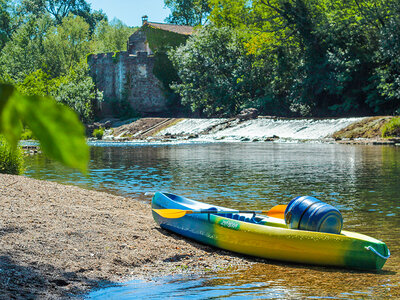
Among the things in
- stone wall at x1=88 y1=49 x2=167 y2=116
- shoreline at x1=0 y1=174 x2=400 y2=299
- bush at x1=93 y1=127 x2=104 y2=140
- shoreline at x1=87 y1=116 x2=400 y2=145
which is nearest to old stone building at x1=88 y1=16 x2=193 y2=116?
stone wall at x1=88 y1=49 x2=167 y2=116

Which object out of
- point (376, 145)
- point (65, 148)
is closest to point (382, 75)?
point (376, 145)

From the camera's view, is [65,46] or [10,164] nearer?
[10,164]

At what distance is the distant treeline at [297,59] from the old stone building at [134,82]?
591cm

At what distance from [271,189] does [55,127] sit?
10.5 meters

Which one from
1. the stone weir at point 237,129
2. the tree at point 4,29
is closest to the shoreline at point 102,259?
the stone weir at point 237,129

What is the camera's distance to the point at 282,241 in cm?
563

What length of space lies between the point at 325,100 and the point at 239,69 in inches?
282

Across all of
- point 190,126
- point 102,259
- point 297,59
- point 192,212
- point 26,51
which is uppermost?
point 26,51

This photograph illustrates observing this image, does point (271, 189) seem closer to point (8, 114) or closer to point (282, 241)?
point (282, 241)

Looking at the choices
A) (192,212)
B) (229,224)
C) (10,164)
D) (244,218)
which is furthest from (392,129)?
(229,224)

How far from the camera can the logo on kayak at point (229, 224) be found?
19.9 feet

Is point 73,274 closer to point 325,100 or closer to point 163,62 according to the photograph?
point 325,100

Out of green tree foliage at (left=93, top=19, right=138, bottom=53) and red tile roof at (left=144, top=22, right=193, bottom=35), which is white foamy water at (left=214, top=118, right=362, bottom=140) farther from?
green tree foliage at (left=93, top=19, right=138, bottom=53)

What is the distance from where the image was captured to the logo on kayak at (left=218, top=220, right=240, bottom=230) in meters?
6.07
